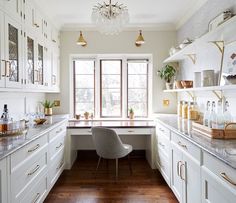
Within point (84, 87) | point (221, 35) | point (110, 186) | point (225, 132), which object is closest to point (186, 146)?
point (225, 132)

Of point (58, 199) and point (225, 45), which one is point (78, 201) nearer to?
point (58, 199)

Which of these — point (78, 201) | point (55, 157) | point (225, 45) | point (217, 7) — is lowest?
point (78, 201)

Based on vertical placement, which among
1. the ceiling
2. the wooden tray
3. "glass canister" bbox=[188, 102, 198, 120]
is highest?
the ceiling

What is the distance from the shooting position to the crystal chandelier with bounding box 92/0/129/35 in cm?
232

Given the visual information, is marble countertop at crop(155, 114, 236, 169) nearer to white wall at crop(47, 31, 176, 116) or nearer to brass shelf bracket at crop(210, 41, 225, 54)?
brass shelf bracket at crop(210, 41, 225, 54)

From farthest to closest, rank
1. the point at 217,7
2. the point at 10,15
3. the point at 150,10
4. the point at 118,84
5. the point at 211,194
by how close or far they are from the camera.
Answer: the point at 118,84 → the point at 150,10 → the point at 217,7 → the point at 10,15 → the point at 211,194

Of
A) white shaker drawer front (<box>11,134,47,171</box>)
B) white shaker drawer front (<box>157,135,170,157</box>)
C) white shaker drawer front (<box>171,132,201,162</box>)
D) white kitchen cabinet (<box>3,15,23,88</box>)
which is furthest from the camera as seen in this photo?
white shaker drawer front (<box>157,135,170,157</box>)

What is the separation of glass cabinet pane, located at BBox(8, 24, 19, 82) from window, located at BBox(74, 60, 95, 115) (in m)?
1.99

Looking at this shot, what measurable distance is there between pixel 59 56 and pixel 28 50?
1.39 meters

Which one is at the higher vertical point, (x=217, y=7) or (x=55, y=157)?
(x=217, y=7)

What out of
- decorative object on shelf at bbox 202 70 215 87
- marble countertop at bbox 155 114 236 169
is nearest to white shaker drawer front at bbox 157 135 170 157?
marble countertop at bbox 155 114 236 169

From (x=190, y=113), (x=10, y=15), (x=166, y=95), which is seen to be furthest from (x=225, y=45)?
(x=10, y=15)

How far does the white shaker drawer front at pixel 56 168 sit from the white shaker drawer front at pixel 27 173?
287mm

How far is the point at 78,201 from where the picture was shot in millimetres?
2508
